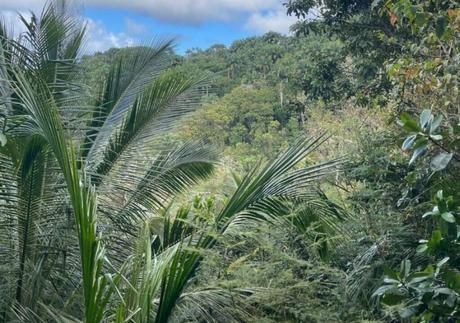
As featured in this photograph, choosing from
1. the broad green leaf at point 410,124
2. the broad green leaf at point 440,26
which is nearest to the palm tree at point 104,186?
the broad green leaf at point 440,26

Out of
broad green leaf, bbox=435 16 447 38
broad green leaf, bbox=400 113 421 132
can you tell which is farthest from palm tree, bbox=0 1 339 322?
broad green leaf, bbox=400 113 421 132

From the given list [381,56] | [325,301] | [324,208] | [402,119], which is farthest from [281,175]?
[381,56]

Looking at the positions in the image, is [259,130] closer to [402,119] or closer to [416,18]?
[416,18]

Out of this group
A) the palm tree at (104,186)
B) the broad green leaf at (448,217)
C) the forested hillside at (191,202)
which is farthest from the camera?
the palm tree at (104,186)

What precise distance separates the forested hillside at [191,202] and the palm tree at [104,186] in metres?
0.01

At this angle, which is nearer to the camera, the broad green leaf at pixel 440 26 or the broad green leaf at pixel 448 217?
the broad green leaf at pixel 448 217

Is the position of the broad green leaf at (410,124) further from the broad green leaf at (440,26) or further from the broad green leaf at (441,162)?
the broad green leaf at (440,26)

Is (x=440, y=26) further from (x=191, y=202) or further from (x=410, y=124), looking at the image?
(x=191, y=202)

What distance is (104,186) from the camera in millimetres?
5969

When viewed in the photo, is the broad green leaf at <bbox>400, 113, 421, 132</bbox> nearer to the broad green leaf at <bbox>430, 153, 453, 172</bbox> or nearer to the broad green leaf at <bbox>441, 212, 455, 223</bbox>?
the broad green leaf at <bbox>430, 153, 453, 172</bbox>

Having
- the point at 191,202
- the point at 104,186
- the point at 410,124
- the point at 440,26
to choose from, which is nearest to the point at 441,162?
the point at 410,124

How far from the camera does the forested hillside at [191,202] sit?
3596 millimetres

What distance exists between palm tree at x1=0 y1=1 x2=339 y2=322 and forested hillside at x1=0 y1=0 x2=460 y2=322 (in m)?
0.01

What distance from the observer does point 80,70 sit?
618 centimetres
